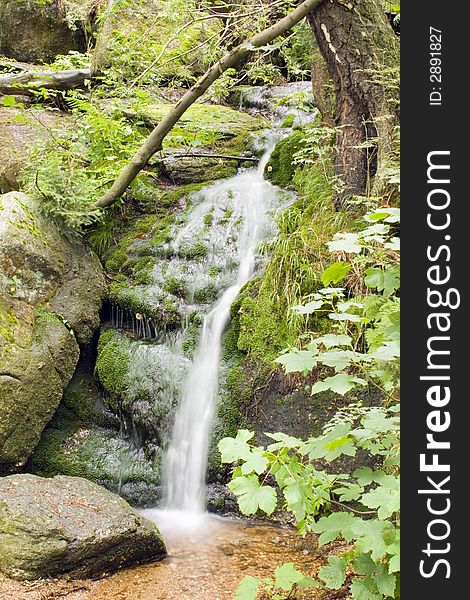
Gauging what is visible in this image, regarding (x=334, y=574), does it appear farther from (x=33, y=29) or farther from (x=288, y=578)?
(x=33, y=29)

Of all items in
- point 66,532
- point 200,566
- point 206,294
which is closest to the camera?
point 66,532

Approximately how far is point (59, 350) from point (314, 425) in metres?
2.35

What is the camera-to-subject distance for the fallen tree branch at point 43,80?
798cm

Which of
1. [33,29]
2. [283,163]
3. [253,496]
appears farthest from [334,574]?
[33,29]

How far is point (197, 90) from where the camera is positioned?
5.26m

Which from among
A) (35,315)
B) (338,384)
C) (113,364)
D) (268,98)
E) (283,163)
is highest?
(268,98)

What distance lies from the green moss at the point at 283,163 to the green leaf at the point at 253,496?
16.4 feet

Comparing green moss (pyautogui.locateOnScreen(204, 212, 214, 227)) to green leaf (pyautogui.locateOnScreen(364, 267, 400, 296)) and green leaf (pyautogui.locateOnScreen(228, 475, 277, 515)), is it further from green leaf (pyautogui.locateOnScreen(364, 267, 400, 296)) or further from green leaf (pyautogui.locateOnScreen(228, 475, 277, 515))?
green leaf (pyautogui.locateOnScreen(228, 475, 277, 515))

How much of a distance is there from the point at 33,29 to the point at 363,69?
889 centimetres

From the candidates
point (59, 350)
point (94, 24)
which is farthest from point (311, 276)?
point (94, 24)

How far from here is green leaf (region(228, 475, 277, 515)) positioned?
202 cm

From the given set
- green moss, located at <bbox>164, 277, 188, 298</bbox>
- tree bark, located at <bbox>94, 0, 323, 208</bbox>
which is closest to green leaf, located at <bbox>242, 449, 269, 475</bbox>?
green moss, located at <bbox>164, 277, 188, 298</bbox>

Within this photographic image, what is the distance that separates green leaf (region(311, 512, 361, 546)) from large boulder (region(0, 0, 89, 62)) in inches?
445

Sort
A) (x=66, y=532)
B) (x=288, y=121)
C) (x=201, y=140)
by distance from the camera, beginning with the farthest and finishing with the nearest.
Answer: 1. (x=288, y=121)
2. (x=201, y=140)
3. (x=66, y=532)
